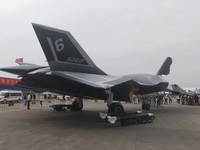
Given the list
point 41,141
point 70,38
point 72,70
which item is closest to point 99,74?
point 72,70

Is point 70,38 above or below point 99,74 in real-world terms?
above

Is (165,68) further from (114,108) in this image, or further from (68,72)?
(68,72)

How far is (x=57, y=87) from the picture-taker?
9859mm

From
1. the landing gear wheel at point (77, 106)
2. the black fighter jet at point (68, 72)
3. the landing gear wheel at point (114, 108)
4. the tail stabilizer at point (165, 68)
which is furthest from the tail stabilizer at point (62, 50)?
the tail stabilizer at point (165, 68)

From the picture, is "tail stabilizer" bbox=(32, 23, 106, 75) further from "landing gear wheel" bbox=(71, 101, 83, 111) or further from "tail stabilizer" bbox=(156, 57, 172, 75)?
"tail stabilizer" bbox=(156, 57, 172, 75)

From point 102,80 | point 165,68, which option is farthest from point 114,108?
point 165,68

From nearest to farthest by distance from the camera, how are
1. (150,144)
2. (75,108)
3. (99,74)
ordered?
(150,144), (99,74), (75,108)

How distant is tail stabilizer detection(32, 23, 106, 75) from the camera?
343 inches

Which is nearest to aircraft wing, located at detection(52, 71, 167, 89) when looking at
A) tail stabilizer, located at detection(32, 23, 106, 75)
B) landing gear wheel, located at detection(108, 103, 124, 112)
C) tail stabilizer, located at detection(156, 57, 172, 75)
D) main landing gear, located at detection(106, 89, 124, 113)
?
tail stabilizer, located at detection(32, 23, 106, 75)

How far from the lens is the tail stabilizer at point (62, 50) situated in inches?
343

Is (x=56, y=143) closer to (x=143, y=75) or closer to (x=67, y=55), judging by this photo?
(x=67, y=55)

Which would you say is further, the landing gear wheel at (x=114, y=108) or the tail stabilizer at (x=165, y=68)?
the tail stabilizer at (x=165, y=68)

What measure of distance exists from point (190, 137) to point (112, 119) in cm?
314

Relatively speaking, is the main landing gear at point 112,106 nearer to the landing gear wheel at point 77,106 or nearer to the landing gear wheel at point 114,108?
the landing gear wheel at point 114,108
